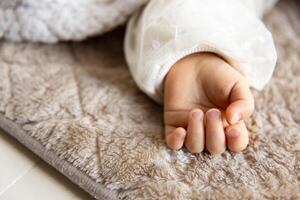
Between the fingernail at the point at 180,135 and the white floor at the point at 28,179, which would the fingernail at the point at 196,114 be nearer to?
the fingernail at the point at 180,135

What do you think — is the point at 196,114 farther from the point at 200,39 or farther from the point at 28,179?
the point at 28,179

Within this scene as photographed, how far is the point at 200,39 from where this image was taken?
1.97 feet

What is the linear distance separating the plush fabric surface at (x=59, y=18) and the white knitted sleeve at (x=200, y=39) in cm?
9

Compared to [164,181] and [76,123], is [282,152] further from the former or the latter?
[76,123]

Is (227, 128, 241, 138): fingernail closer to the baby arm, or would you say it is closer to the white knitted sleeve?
the baby arm

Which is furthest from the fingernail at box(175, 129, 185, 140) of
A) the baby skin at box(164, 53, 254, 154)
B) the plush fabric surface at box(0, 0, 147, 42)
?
the plush fabric surface at box(0, 0, 147, 42)

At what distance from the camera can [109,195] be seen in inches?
20.6

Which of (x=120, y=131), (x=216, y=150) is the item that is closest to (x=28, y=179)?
(x=120, y=131)

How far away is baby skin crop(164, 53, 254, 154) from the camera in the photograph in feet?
1.81

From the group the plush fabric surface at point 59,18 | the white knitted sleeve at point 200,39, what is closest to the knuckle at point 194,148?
the white knitted sleeve at point 200,39

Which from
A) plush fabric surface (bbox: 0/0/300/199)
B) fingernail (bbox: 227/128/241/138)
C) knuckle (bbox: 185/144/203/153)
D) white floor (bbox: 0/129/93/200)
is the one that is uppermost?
fingernail (bbox: 227/128/241/138)

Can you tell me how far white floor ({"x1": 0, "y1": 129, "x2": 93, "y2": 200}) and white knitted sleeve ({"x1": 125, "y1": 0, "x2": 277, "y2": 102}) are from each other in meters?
0.17

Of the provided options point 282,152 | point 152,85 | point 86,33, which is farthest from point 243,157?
point 86,33

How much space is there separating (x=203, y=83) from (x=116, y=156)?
146 millimetres
